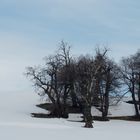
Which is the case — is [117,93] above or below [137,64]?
below

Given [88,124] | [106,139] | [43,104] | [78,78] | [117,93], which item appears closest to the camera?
[106,139]

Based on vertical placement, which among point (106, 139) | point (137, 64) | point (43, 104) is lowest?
point (106, 139)

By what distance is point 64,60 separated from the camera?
67375 mm

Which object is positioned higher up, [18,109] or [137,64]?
[137,64]

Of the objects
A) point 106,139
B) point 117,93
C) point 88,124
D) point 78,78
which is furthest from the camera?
point 117,93

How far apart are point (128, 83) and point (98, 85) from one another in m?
7.91

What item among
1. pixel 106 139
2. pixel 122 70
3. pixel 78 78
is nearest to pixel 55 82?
pixel 78 78

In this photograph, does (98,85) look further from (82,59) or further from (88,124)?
(88,124)

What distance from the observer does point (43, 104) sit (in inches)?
2950

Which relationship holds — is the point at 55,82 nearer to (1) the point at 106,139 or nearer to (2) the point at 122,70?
(2) the point at 122,70

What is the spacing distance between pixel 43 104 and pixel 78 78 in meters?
13.3

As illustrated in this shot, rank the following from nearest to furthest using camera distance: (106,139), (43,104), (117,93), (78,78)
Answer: (106,139) < (78,78) < (117,93) < (43,104)

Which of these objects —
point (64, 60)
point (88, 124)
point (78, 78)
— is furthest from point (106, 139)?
point (64, 60)

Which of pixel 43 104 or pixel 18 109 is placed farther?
pixel 43 104
